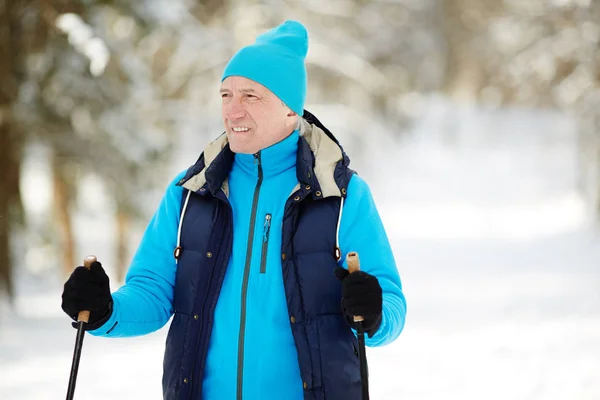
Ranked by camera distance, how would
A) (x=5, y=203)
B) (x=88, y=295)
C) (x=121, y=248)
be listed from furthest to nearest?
(x=121, y=248)
(x=5, y=203)
(x=88, y=295)

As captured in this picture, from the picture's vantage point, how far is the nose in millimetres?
2570

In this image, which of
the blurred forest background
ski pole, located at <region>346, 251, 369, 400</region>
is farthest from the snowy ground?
ski pole, located at <region>346, 251, 369, 400</region>

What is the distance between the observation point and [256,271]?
248 centimetres

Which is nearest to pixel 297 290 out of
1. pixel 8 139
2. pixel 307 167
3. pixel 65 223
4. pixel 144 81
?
pixel 307 167

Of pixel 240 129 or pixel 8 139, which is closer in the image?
pixel 240 129

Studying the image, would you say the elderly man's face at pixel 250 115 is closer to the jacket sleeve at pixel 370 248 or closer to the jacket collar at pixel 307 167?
the jacket collar at pixel 307 167

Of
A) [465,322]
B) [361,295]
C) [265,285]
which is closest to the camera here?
[361,295]

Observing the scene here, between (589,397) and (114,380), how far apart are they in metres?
4.20

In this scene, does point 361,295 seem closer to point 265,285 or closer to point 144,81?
point 265,285

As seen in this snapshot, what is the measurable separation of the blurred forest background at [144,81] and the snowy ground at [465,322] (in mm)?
1652

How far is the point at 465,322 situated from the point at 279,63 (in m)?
8.05

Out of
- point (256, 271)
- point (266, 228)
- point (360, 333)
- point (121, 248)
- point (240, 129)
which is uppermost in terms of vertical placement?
point (121, 248)

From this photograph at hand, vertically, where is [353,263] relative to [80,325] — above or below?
above

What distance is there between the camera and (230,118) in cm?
257
